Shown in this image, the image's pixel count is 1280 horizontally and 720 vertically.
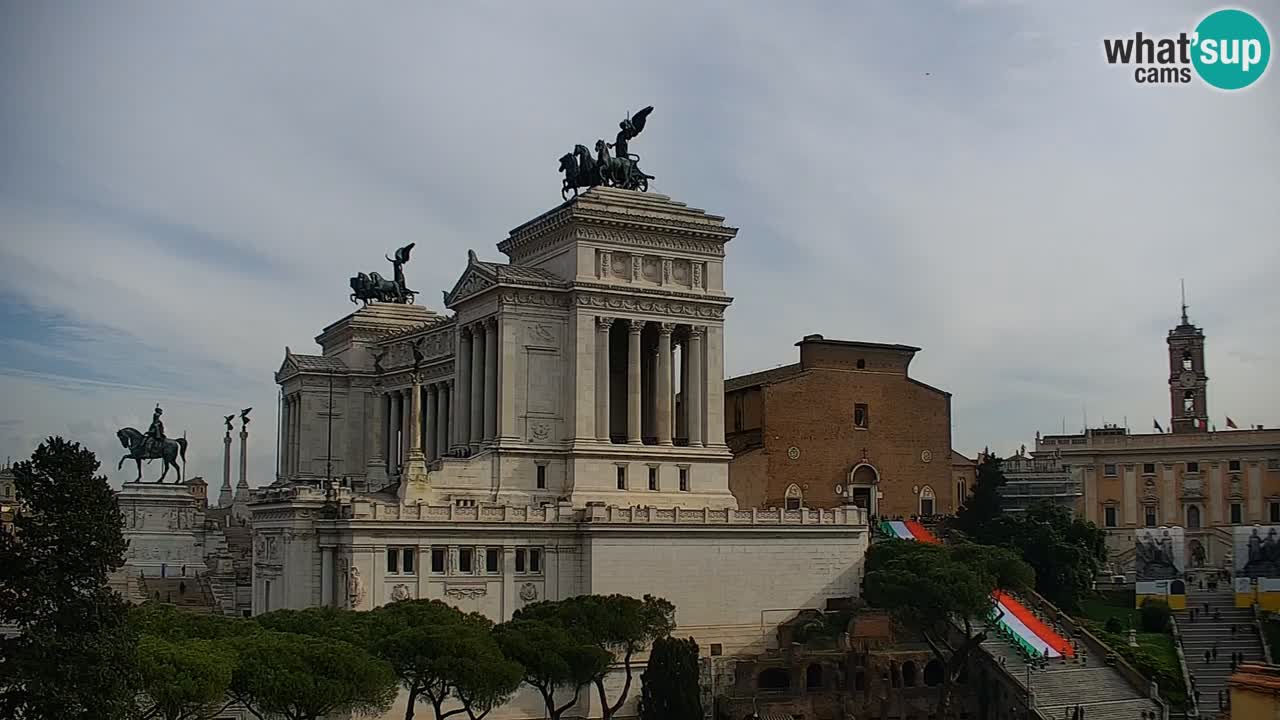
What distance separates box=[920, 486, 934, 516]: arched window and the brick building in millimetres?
60

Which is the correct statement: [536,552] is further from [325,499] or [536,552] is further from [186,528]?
[186,528]

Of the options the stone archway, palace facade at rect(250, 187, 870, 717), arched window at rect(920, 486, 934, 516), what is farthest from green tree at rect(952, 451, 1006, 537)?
palace facade at rect(250, 187, 870, 717)

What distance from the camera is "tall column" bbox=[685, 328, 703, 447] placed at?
232 feet

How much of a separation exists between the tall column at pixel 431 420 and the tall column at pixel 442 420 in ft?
0.77

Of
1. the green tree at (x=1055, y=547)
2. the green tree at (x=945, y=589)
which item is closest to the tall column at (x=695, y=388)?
the green tree at (x=945, y=589)

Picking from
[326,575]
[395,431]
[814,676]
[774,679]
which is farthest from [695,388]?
[395,431]

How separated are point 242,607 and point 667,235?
30.8 m

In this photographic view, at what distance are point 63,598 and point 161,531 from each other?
60.0 m

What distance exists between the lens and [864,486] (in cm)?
8181

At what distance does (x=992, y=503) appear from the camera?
79.1 m

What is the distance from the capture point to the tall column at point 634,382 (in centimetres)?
6888

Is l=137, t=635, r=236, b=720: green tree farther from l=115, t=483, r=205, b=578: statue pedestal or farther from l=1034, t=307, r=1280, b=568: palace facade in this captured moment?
l=1034, t=307, r=1280, b=568: palace facade

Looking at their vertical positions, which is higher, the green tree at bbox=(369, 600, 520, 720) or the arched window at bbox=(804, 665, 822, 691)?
the green tree at bbox=(369, 600, 520, 720)

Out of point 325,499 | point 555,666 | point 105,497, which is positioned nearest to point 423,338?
point 325,499
